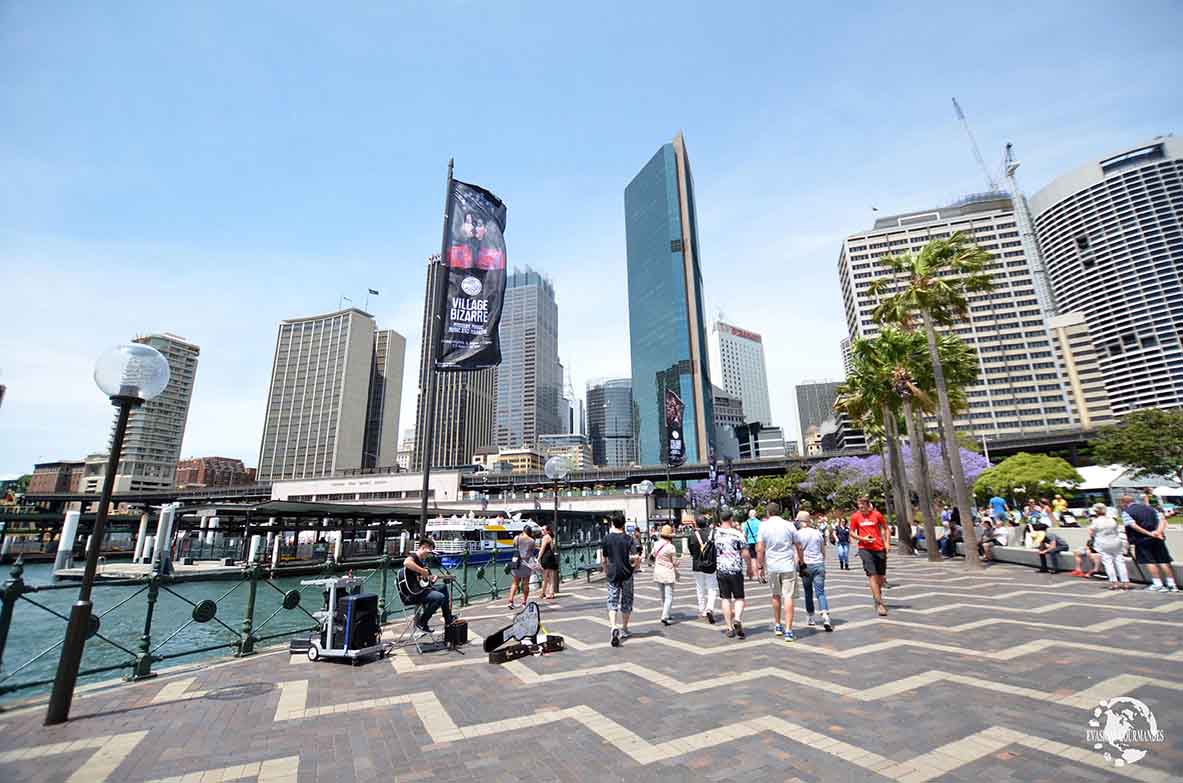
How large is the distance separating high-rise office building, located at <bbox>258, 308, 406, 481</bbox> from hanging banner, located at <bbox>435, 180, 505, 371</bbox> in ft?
570

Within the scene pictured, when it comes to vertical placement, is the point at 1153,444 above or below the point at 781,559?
above

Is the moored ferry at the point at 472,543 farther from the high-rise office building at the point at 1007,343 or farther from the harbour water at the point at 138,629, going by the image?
the high-rise office building at the point at 1007,343

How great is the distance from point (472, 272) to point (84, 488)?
627ft

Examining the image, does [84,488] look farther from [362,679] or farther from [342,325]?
[362,679]

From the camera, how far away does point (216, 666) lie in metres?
7.28

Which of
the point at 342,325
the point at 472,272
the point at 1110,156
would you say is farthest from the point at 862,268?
the point at 342,325

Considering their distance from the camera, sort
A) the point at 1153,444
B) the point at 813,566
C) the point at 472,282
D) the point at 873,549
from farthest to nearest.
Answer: the point at 1153,444, the point at 472,282, the point at 873,549, the point at 813,566

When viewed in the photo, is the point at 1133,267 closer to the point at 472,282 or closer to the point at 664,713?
the point at 472,282

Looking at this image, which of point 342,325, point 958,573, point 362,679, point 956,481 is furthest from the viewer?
point 342,325

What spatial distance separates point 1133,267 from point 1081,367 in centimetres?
3212

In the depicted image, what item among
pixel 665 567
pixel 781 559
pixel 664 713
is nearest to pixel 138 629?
pixel 665 567

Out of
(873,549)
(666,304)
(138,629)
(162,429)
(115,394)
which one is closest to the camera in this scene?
(115,394)

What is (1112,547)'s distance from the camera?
12000 millimetres

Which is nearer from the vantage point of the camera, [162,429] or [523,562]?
[523,562]
